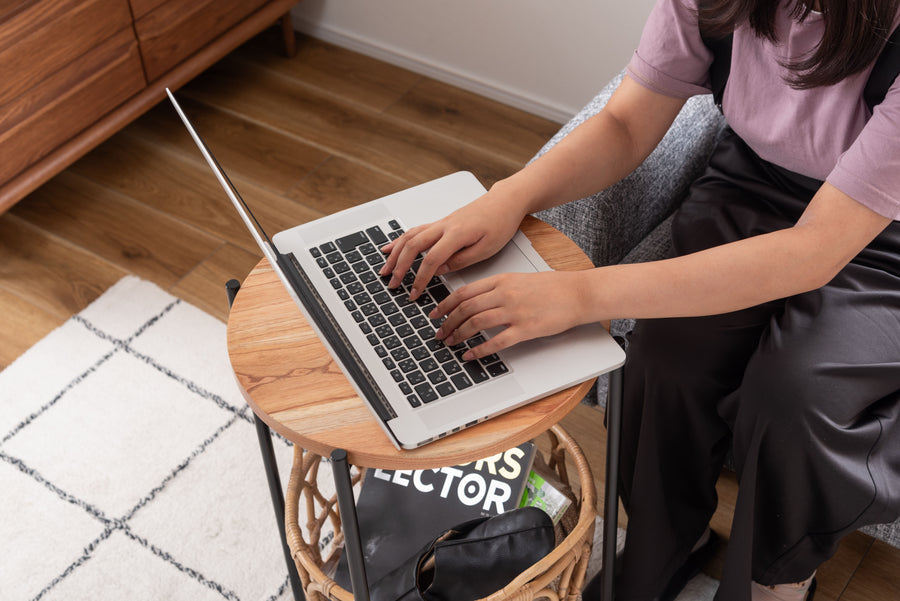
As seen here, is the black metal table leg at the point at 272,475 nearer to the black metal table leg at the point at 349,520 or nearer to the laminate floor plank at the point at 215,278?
the black metal table leg at the point at 349,520

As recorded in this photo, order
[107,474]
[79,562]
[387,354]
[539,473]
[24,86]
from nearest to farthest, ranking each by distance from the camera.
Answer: [387,354], [539,473], [79,562], [107,474], [24,86]

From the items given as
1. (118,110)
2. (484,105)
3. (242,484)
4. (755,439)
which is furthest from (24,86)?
(755,439)

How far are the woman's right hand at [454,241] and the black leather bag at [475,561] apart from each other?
302 millimetres

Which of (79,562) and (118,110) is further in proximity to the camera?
(118,110)

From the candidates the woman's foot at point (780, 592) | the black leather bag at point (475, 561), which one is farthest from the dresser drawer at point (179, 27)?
the woman's foot at point (780, 592)

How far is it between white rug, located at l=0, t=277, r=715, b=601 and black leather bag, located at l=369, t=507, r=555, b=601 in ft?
1.09

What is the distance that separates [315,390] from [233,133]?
4.63 ft

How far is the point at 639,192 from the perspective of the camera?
1.31 metres

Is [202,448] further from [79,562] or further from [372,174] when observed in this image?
[372,174]

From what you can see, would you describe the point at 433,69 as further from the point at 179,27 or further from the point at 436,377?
the point at 436,377

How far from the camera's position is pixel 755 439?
3.34 ft

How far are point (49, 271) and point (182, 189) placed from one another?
13.4 inches

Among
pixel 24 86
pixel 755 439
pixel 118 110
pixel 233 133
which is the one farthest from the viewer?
pixel 233 133

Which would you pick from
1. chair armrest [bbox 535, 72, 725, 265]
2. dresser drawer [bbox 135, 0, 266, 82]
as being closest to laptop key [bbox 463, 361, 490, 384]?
chair armrest [bbox 535, 72, 725, 265]
